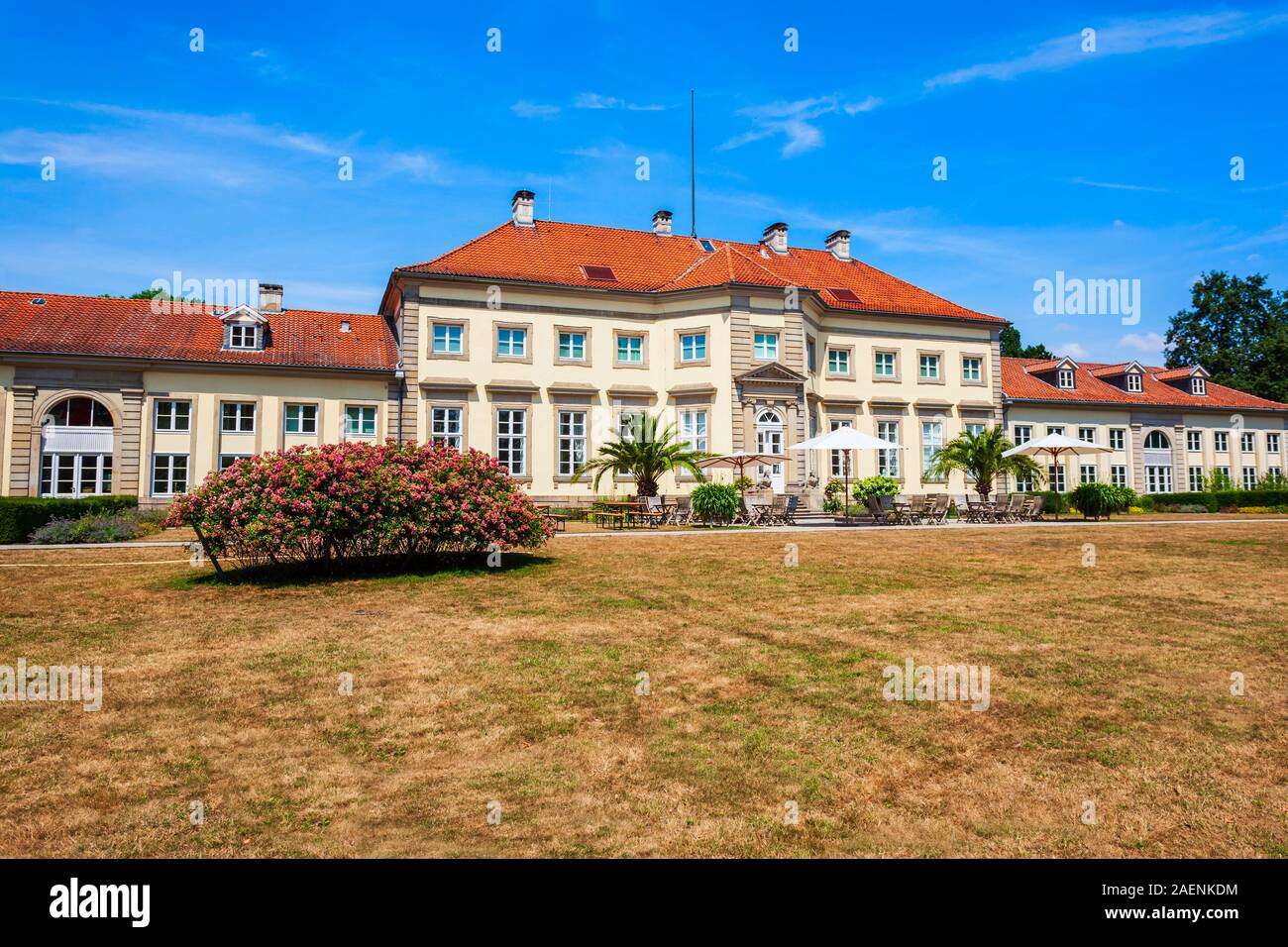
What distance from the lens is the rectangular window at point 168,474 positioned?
1097 inches

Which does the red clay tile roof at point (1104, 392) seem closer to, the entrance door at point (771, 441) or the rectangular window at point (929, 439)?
the rectangular window at point (929, 439)

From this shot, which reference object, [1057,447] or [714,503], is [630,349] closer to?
[714,503]

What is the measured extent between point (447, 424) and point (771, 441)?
12676 millimetres

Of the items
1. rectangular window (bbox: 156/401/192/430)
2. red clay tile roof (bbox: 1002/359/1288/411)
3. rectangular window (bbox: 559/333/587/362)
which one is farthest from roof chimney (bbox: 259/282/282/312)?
red clay tile roof (bbox: 1002/359/1288/411)

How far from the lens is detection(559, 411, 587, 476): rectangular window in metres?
30.7

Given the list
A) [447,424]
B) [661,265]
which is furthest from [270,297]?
[661,265]

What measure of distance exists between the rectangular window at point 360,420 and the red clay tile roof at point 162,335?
5.21ft

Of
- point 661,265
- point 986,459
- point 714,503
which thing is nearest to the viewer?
point 714,503

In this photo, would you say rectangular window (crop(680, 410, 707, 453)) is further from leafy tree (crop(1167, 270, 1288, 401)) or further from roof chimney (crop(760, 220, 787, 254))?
leafy tree (crop(1167, 270, 1288, 401))

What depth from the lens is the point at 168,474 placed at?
2800 cm

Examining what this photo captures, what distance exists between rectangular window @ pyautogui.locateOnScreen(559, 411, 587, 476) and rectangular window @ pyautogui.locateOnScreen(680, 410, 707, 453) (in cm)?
402

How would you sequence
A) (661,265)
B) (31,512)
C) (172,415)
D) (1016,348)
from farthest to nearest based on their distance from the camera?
(1016,348) → (661,265) → (172,415) → (31,512)
